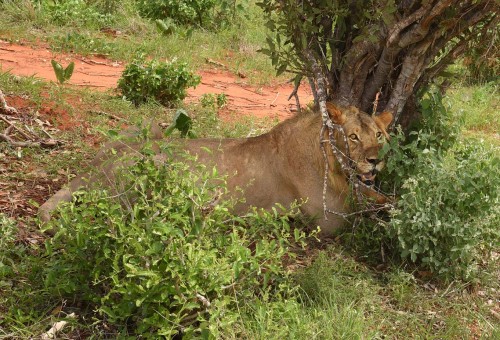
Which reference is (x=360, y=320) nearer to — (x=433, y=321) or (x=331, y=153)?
(x=433, y=321)

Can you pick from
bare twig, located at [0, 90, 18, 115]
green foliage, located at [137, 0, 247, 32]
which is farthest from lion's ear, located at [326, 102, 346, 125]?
green foliage, located at [137, 0, 247, 32]

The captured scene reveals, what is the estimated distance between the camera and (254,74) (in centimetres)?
1052

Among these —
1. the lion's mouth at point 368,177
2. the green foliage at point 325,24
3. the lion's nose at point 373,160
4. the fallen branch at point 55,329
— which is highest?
the green foliage at point 325,24

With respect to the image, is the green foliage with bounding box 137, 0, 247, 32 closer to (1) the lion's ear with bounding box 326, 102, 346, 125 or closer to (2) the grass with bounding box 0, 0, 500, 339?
(2) the grass with bounding box 0, 0, 500, 339

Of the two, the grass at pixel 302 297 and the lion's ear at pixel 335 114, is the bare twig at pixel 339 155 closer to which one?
the lion's ear at pixel 335 114

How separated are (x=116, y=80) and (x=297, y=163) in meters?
4.25

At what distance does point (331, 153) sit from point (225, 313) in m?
1.70

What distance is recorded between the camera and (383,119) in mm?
4883

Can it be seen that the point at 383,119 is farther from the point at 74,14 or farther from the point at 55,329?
the point at 74,14

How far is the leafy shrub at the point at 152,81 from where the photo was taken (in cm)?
759

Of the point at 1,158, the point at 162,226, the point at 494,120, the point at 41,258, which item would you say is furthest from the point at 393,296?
the point at 494,120

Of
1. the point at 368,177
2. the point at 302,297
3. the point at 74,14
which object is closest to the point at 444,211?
the point at 368,177

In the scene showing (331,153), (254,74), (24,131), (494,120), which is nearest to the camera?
(331,153)

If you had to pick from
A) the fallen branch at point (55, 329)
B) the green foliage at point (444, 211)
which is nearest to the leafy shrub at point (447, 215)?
the green foliage at point (444, 211)
